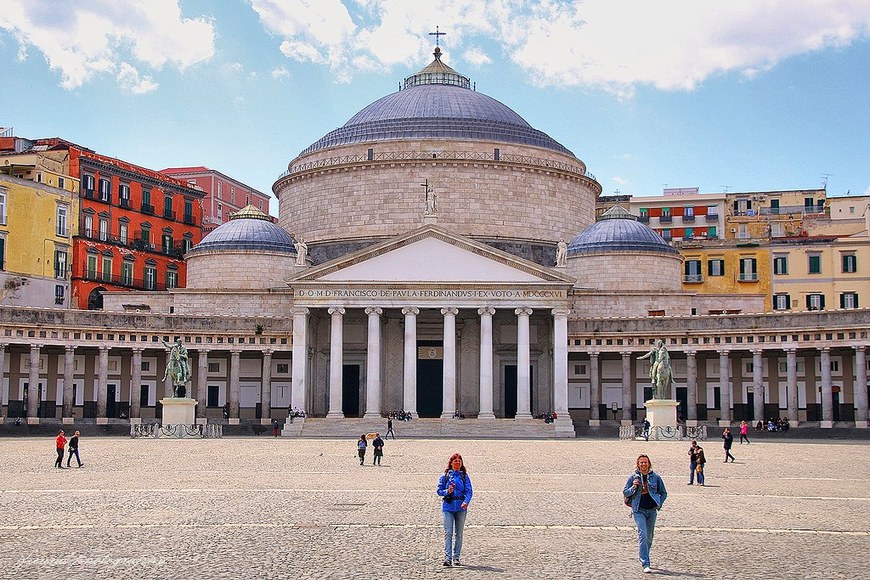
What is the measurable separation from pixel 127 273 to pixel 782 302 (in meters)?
45.9

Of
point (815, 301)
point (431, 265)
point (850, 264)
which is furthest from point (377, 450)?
point (850, 264)

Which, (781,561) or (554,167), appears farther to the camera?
(554,167)

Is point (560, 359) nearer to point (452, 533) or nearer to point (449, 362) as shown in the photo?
point (449, 362)

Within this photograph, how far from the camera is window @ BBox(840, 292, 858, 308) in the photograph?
82600 millimetres

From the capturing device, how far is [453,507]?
1920cm

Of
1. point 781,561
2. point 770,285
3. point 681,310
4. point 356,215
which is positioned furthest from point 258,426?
point 781,561

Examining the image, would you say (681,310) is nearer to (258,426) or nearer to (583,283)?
(583,283)

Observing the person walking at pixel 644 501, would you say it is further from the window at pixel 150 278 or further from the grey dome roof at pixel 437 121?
the window at pixel 150 278

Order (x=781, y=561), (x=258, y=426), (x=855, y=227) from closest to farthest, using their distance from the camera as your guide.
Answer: (x=781, y=561)
(x=258, y=426)
(x=855, y=227)

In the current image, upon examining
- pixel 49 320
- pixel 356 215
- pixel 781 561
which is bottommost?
pixel 781 561

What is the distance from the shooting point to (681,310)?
79.1m

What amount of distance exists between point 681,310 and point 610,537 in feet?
192

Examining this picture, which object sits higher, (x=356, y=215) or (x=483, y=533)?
(x=356, y=215)

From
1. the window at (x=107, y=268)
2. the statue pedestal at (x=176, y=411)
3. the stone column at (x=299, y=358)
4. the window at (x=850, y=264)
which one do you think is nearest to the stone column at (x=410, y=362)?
the stone column at (x=299, y=358)
